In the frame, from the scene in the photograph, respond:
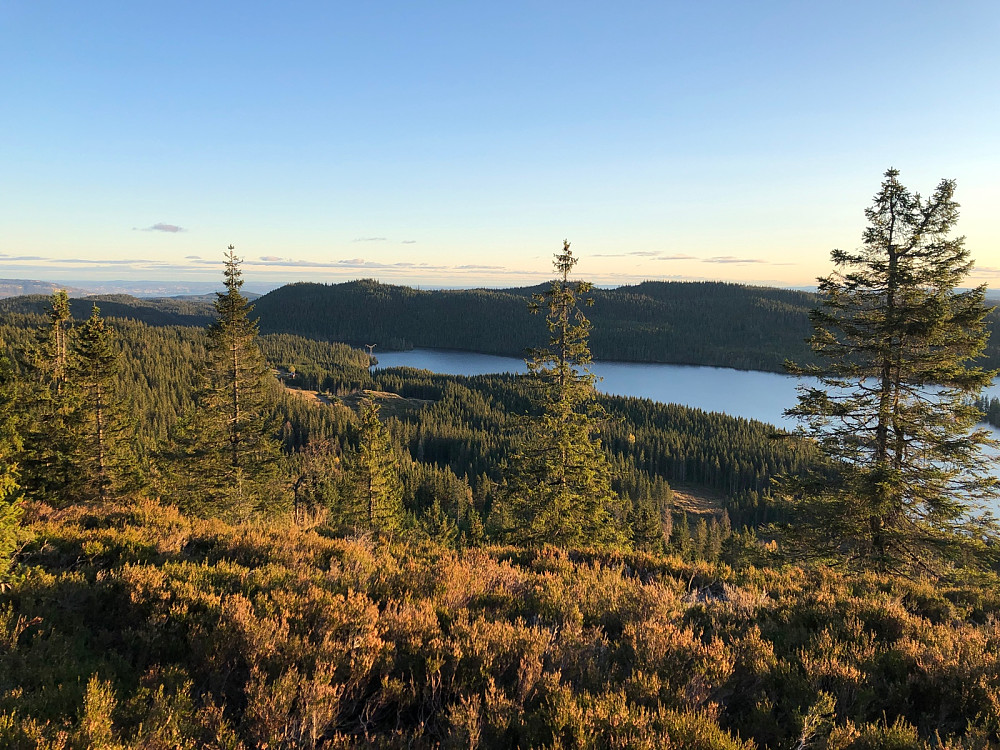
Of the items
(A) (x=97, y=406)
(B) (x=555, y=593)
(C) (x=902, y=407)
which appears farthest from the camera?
(A) (x=97, y=406)

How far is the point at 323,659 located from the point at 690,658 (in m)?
4.03

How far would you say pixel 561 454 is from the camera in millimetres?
20219

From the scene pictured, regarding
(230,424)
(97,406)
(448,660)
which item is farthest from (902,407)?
(97,406)

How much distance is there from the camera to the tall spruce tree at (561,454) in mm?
19766

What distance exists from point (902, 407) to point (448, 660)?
47.9 ft

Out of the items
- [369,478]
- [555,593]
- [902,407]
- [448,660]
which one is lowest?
[369,478]

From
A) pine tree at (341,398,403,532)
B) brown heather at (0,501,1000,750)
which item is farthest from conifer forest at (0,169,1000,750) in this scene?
pine tree at (341,398,403,532)

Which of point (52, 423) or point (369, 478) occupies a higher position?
point (52, 423)

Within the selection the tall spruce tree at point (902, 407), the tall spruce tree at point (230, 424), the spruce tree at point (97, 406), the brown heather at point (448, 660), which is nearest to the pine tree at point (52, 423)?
the spruce tree at point (97, 406)

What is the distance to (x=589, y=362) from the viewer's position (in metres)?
19.8

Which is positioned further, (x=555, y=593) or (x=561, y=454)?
(x=561, y=454)

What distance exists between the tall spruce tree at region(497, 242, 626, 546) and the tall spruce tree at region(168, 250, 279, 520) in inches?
496

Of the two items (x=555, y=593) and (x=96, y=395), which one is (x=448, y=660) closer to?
(x=555, y=593)

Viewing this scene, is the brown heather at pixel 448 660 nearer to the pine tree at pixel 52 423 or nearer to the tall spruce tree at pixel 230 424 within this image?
the tall spruce tree at pixel 230 424
